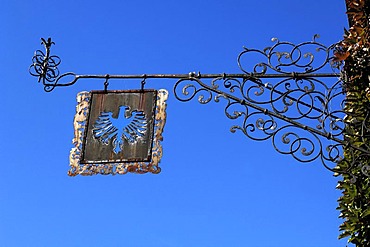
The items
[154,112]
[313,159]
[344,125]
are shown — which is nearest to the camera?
[313,159]

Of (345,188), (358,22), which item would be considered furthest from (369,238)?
(358,22)

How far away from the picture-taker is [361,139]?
4047 millimetres

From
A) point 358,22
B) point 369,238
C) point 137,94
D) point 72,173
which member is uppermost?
point 358,22

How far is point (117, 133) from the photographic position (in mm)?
4363

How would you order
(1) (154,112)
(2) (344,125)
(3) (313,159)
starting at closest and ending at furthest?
1. (3) (313,159)
2. (2) (344,125)
3. (1) (154,112)

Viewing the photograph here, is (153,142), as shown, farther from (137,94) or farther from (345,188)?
(345,188)

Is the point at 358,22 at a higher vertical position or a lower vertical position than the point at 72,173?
higher

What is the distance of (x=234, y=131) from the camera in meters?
4.02

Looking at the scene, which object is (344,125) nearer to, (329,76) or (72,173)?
(329,76)

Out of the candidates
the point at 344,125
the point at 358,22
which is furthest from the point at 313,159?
the point at 358,22

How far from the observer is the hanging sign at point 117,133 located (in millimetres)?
4230

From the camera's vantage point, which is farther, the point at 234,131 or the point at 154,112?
the point at 154,112

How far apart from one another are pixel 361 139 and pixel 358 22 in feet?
2.82

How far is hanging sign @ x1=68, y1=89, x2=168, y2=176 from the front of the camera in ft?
13.9
